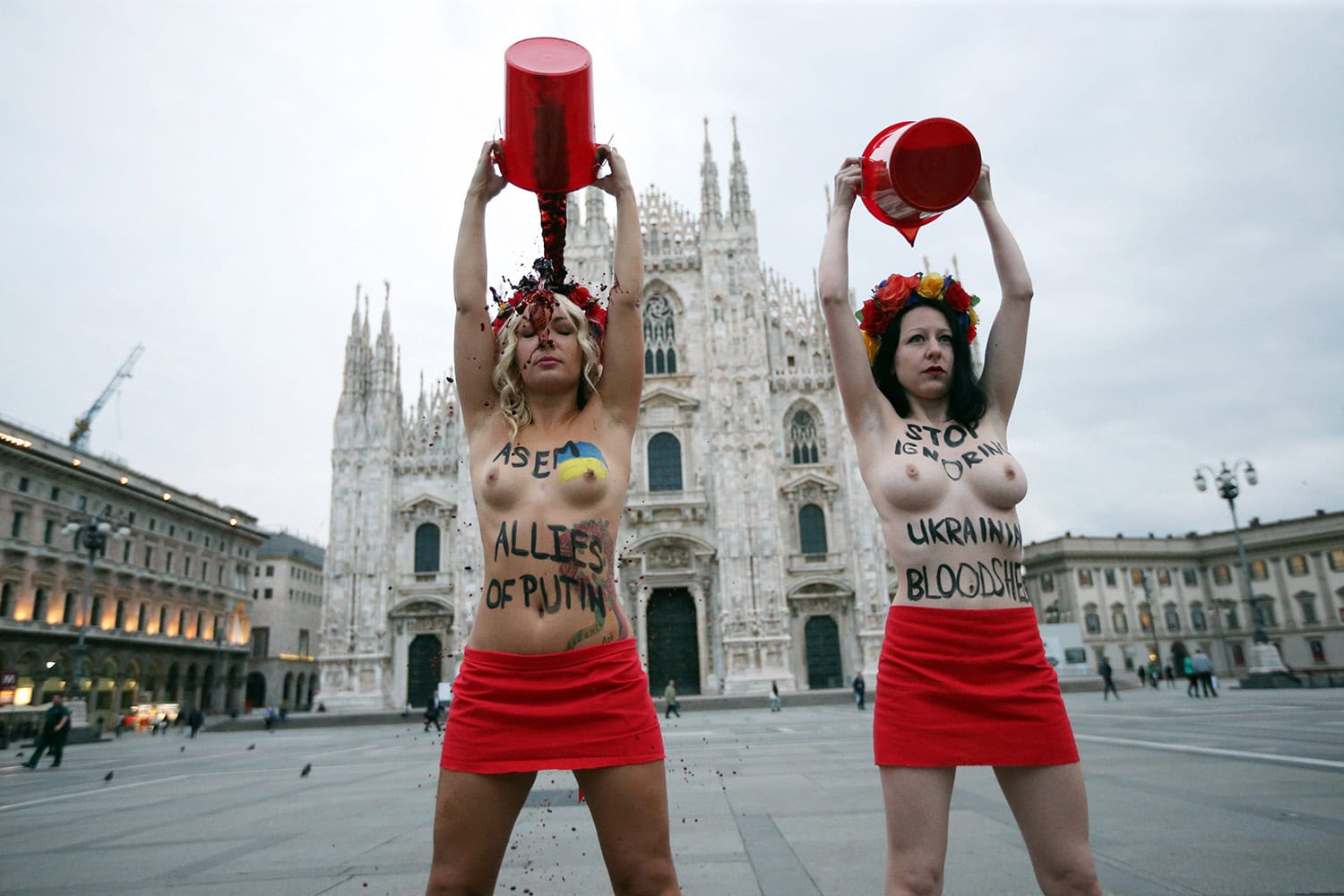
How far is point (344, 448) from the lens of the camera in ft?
111

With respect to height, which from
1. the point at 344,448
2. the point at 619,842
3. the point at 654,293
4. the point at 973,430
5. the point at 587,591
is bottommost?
the point at 619,842

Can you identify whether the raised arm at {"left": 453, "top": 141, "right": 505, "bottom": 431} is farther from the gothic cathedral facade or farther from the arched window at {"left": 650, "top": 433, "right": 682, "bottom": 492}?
the arched window at {"left": 650, "top": 433, "right": 682, "bottom": 492}

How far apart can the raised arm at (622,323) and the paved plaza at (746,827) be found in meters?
2.19

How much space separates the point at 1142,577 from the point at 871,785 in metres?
57.0

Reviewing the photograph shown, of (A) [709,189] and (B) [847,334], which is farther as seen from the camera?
(A) [709,189]

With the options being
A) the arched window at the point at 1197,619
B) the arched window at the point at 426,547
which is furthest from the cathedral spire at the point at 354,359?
the arched window at the point at 1197,619

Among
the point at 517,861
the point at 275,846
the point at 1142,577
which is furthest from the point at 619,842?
the point at 1142,577

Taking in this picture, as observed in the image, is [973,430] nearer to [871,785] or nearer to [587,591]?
[587,591]

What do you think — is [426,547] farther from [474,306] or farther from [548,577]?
[548,577]

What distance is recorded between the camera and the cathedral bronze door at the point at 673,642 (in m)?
30.8

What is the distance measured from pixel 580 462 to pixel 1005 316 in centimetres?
162

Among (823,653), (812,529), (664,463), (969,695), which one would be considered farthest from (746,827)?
(664,463)

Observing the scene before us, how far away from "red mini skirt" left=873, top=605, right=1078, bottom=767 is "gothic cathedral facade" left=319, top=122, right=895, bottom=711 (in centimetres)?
2737

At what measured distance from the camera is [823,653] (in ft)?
103
